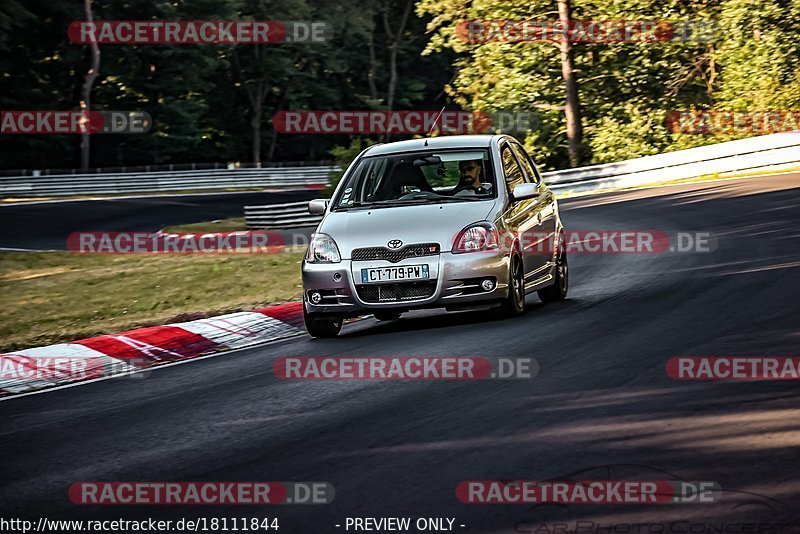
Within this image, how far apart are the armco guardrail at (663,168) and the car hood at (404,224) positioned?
16300 mm

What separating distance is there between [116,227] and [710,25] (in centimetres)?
2073

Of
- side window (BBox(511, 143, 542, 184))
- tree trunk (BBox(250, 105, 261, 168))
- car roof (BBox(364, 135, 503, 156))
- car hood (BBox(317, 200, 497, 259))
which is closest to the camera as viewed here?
car hood (BBox(317, 200, 497, 259))

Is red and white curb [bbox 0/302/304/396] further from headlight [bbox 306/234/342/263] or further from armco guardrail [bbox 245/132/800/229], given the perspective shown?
armco guardrail [bbox 245/132/800/229]

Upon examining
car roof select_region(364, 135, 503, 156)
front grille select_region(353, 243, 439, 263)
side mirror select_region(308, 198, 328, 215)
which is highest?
car roof select_region(364, 135, 503, 156)

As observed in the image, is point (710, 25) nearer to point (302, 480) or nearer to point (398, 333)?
point (398, 333)

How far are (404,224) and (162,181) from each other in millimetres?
43663

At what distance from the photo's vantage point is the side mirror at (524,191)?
11.2 meters

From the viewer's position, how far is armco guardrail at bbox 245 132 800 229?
27828 millimetres

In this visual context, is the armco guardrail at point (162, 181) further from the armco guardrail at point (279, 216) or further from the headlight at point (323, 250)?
the headlight at point (323, 250)

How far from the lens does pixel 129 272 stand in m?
20.0

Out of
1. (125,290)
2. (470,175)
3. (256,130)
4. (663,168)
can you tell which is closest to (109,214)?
(663,168)

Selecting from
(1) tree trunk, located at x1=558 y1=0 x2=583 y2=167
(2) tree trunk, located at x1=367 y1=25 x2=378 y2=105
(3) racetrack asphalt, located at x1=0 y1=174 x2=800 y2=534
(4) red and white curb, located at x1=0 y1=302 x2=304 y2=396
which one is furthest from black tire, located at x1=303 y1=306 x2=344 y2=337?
(2) tree trunk, located at x1=367 y1=25 x2=378 y2=105

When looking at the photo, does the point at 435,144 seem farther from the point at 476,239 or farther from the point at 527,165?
the point at 476,239

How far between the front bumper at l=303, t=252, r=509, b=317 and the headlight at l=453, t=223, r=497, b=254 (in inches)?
2.6
